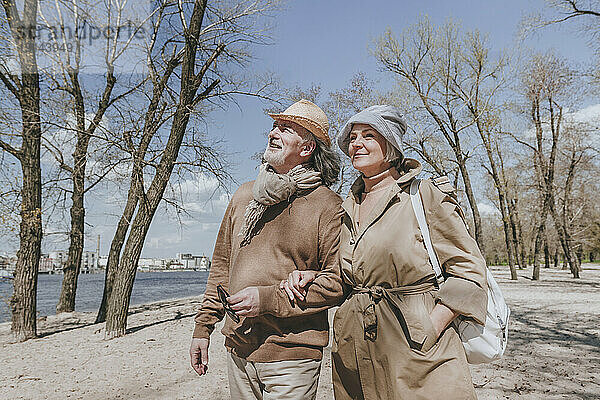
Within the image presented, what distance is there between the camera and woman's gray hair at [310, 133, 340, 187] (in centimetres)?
254

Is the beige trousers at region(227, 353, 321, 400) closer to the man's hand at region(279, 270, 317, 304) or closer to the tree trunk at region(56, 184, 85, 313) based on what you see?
the man's hand at region(279, 270, 317, 304)

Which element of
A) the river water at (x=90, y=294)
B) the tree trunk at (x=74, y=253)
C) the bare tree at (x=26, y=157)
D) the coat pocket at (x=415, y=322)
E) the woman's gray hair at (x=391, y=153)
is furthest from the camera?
the tree trunk at (x=74, y=253)

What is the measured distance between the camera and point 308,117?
2.48 m

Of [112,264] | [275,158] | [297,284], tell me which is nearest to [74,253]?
[112,264]

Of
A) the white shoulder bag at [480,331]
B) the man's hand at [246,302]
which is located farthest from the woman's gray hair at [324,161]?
the man's hand at [246,302]

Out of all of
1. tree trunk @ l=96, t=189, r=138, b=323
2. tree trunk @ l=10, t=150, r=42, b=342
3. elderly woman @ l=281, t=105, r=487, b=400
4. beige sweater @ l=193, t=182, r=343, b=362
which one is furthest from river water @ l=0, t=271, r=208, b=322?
elderly woman @ l=281, t=105, r=487, b=400

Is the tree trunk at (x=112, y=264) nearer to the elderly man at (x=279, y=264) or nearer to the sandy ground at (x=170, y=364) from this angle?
the sandy ground at (x=170, y=364)

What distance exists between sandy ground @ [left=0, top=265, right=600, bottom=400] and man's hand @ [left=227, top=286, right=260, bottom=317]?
296cm

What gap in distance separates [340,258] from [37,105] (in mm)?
8307

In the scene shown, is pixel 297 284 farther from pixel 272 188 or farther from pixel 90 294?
pixel 90 294

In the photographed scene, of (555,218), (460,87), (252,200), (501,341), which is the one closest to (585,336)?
(501,341)

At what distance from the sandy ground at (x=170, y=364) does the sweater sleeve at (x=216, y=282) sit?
2596 millimetres

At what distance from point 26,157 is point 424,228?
28.7 feet

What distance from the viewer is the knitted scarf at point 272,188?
2.36 metres
